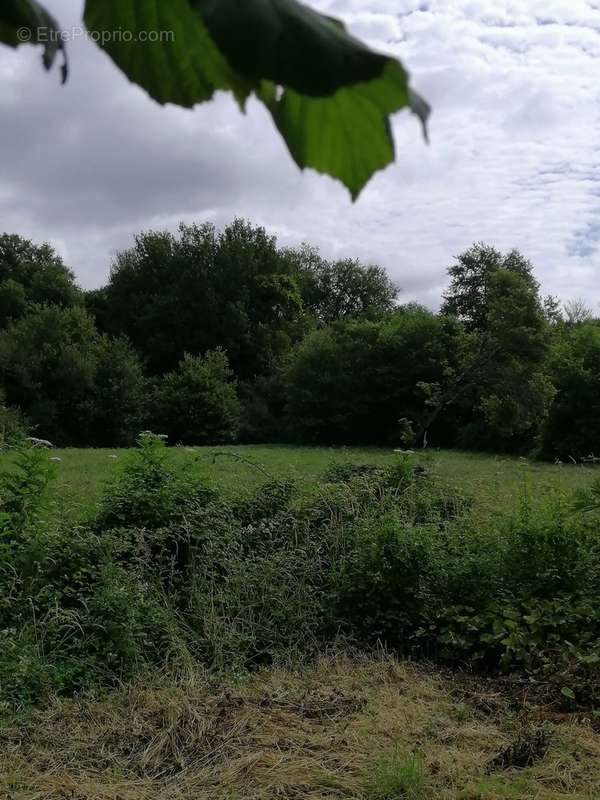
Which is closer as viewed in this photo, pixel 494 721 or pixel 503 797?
pixel 503 797

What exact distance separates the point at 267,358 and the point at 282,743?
26932 millimetres

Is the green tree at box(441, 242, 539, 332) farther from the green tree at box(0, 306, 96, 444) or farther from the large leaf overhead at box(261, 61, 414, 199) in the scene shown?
the large leaf overhead at box(261, 61, 414, 199)

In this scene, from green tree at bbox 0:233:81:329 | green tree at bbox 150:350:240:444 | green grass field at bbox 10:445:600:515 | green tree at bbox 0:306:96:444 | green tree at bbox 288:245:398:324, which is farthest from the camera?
green tree at bbox 288:245:398:324

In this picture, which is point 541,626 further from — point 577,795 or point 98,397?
point 98,397

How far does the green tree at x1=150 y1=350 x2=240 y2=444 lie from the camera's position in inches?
949

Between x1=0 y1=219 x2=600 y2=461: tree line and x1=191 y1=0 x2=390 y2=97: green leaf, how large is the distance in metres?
14.9

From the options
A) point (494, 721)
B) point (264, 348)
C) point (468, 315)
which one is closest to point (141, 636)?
point (494, 721)

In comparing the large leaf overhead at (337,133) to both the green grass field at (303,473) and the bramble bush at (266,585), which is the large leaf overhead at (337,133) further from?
the green grass field at (303,473)

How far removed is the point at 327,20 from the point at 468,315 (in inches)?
1067

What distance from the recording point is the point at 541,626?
12.6ft

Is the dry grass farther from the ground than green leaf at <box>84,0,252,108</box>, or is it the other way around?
green leaf at <box>84,0,252,108</box>

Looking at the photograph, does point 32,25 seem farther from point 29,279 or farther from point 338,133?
point 29,279

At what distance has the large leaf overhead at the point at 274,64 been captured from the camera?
1.09ft

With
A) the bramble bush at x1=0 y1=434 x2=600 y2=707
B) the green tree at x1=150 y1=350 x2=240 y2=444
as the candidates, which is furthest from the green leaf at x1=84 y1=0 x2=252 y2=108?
the green tree at x1=150 y1=350 x2=240 y2=444
